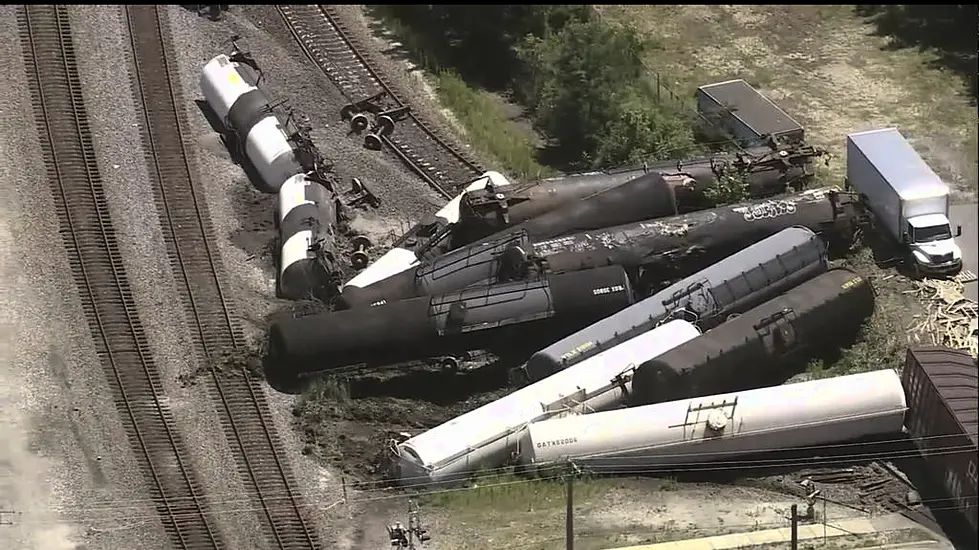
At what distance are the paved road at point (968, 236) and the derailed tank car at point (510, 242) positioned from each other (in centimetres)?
677

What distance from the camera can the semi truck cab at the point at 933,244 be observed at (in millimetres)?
36031

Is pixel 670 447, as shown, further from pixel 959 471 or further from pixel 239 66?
pixel 239 66

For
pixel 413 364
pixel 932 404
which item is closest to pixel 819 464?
pixel 932 404

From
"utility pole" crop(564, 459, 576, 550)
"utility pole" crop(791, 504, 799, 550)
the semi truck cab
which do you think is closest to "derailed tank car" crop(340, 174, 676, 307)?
the semi truck cab

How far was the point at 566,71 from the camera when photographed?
42781mm

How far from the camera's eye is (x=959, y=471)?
92.9 ft

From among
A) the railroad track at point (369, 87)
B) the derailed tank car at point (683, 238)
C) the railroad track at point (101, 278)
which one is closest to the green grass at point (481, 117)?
the railroad track at point (369, 87)

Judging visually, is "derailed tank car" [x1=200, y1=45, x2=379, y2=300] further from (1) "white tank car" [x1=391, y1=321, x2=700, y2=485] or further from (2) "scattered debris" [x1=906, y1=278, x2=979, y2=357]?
(2) "scattered debris" [x1=906, y1=278, x2=979, y2=357]

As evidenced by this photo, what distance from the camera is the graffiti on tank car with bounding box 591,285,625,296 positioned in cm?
3303

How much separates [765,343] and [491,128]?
13.8m

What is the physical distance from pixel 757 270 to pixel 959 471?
288 inches

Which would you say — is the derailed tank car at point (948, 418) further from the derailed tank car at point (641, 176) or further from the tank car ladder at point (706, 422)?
the derailed tank car at point (641, 176)

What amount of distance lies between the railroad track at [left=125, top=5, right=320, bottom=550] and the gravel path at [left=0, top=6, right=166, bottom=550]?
2.14 m

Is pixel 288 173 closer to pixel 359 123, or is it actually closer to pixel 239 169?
pixel 239 169
